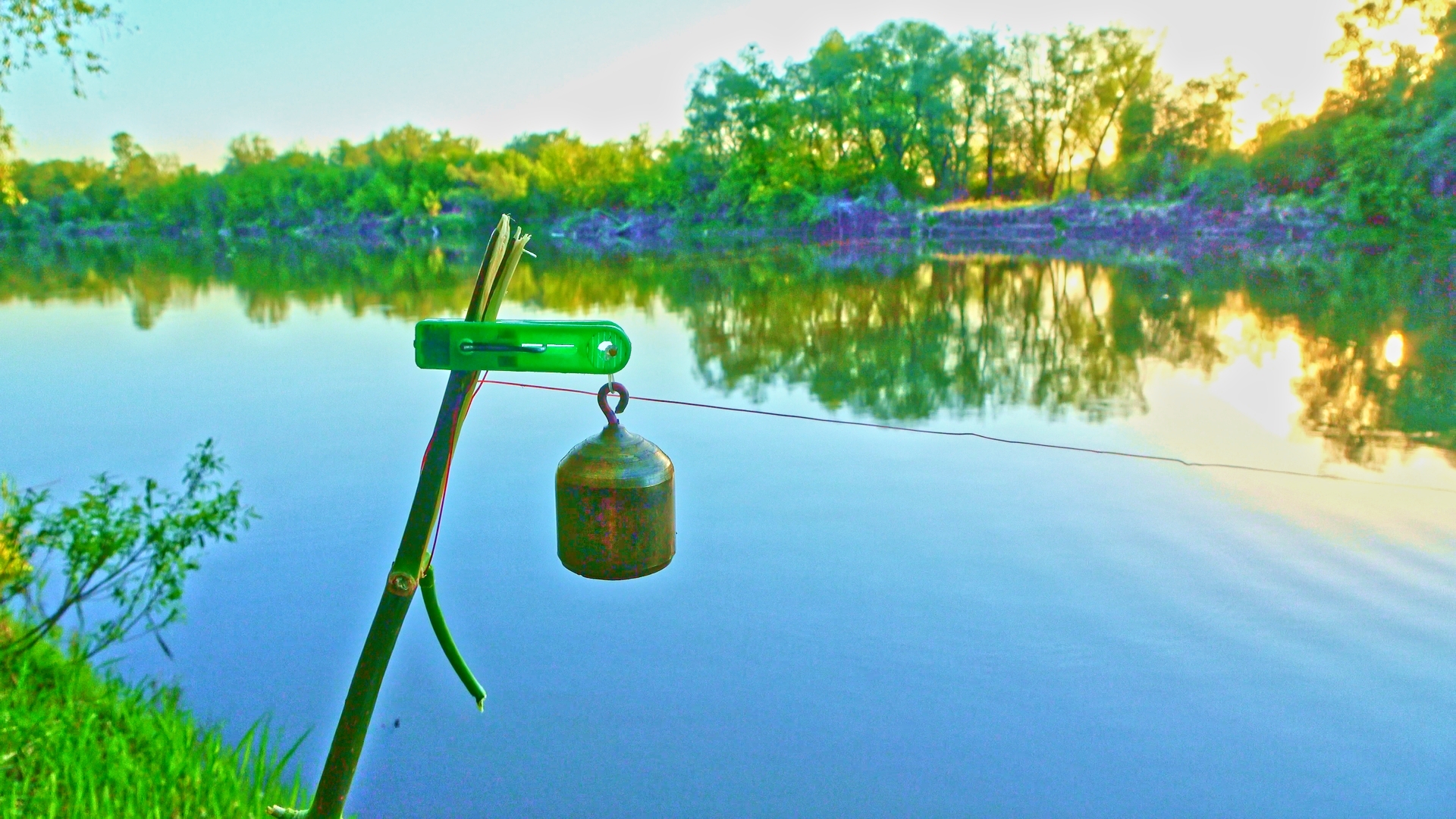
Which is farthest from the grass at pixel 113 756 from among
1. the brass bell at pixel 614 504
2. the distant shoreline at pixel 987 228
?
the distant shoreline at pixel 987 228

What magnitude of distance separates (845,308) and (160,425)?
529 inches

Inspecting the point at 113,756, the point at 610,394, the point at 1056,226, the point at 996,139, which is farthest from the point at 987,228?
the point at 610,394

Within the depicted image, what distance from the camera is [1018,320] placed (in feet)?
63.8

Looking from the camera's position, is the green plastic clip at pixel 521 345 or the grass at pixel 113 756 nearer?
the green plastic clip at pixel 521 345

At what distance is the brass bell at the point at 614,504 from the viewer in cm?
272

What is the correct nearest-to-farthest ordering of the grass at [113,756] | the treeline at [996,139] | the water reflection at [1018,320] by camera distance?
the grass at [113,756]
the water reflection at [1018,320]
the treeline at [996,139]

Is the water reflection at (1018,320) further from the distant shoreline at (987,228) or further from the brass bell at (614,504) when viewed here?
the brass bell at (614,504)

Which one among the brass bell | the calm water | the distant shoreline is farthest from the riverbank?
the brass bell

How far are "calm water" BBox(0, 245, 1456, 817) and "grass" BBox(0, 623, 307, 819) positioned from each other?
39 cm

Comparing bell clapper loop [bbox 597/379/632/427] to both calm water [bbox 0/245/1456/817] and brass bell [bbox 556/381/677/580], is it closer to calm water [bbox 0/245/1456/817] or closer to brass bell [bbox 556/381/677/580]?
brass bell [bbox 556/381/677/580]

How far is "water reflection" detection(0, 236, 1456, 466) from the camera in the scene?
40.6 feet

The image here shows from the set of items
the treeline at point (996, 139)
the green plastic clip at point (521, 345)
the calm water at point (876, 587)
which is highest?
the treeline at point (996, 139)

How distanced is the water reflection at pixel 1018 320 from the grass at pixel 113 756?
27.6 feet

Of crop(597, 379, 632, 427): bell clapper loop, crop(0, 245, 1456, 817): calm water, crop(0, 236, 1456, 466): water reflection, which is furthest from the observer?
crop(0, 236, 1456, 466): water reflection
